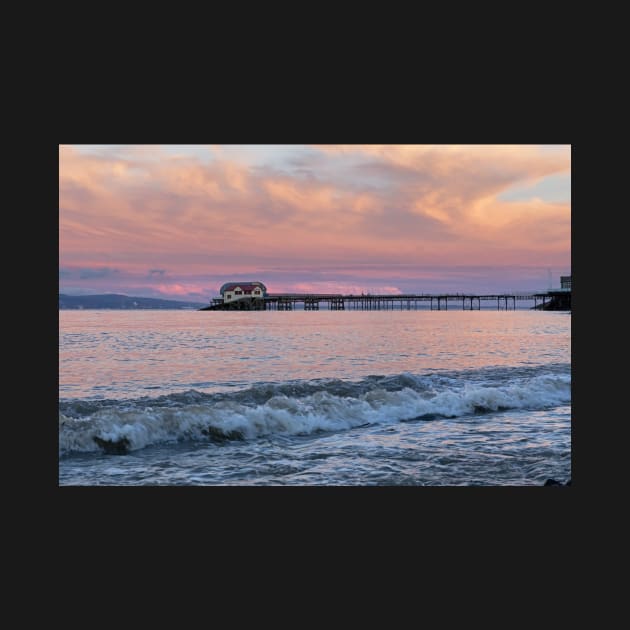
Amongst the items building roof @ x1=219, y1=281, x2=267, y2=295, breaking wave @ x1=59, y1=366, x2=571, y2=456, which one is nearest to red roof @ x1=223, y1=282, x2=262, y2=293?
building roof @ x1=219, y1=281, x2=267, y2=295

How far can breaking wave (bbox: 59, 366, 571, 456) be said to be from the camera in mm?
9023

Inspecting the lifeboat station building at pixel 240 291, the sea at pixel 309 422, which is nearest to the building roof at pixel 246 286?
the lifeboat station building at pixel 240 291

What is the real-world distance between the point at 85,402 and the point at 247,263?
18.9 m

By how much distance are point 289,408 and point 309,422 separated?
25.2 inches

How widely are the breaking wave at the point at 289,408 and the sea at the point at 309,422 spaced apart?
0.03 meters

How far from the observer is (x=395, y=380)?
1433 centimetres

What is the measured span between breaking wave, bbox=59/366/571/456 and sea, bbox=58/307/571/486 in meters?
0.03

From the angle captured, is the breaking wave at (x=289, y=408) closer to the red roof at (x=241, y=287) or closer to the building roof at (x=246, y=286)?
the building roof at (x=246, y=286)

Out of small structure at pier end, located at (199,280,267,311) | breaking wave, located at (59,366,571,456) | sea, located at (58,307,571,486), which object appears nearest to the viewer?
sea, located at (58,307,571,486)

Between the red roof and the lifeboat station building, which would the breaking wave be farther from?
the red roof

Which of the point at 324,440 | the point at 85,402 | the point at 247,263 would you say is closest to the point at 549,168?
the point at 324,440

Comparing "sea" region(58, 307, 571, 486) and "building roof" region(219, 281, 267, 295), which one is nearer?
"sea" region(58, 307, 571, 486)

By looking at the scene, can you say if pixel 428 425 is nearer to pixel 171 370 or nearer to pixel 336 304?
pixel 171 370

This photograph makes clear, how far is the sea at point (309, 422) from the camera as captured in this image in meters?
7.46
